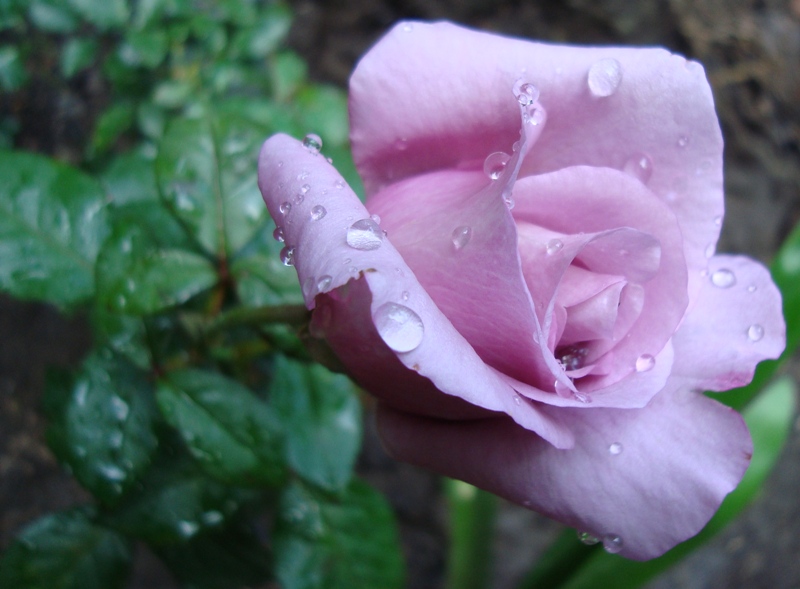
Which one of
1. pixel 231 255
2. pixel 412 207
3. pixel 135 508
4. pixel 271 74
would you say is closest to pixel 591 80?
pixel 412 207

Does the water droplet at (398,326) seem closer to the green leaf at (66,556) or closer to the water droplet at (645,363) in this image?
the water droplet at (645,363)

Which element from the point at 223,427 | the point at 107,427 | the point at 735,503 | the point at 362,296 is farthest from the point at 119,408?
the point at 735,503

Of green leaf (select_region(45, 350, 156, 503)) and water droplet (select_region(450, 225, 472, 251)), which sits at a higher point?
water droplet (select_region(450, 225, 472, 251))

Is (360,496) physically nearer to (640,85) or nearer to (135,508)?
(135,508)

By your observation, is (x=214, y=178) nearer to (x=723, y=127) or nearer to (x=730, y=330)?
(x=730, y=330)

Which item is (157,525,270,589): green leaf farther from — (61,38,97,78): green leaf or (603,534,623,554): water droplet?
(61,38,97,78): green leaf

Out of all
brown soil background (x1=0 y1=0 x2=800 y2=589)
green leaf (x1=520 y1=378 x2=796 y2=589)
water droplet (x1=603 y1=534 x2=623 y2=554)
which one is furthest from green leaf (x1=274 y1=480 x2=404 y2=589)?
brown soil background (x1=0 y1=0 x2=800 y2=589)

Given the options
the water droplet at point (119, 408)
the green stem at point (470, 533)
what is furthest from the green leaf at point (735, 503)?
the water droplet at point (119, 408)
